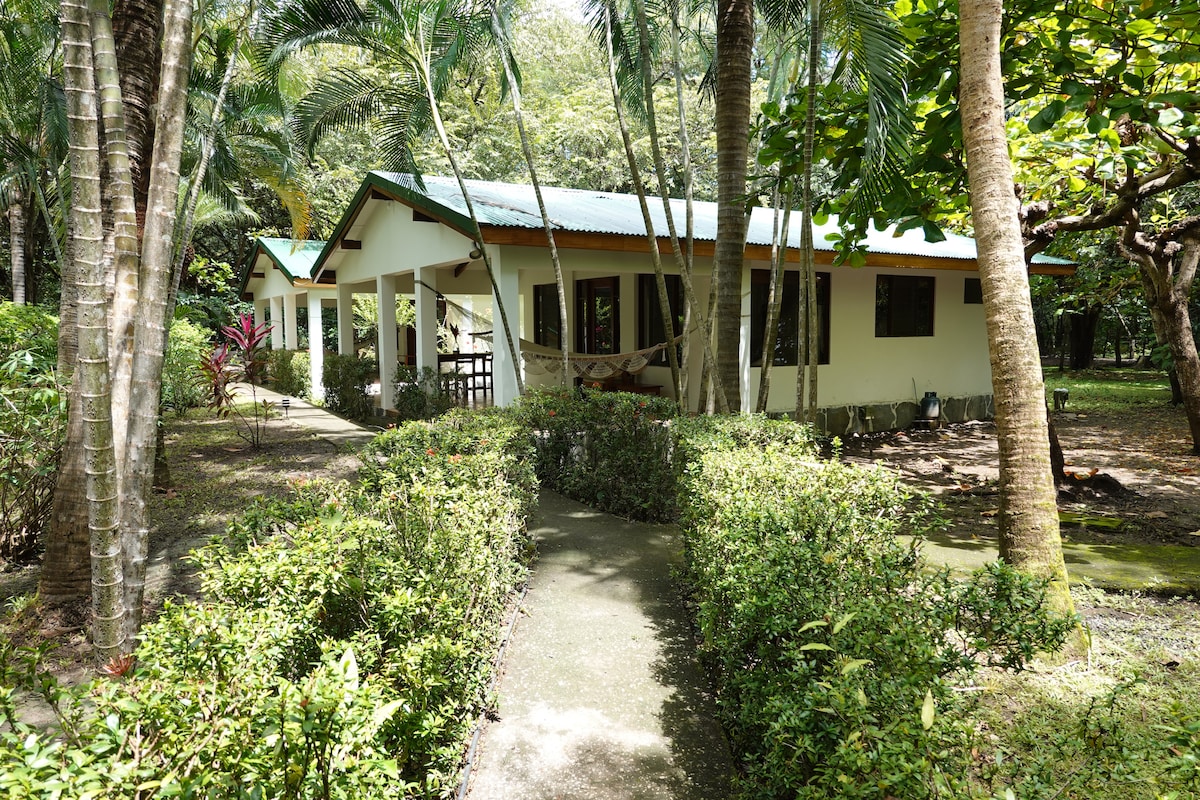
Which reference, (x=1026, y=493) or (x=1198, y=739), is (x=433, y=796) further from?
(x=1026, y=493)

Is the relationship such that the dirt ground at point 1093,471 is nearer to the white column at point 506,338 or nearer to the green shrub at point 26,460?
the white column at point 506,338

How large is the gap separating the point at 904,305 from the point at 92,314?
12588 millimetres

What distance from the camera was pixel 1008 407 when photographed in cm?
312

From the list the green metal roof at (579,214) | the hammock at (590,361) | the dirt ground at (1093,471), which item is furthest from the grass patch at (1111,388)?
the hammock at (590,361)

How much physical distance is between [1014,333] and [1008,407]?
0.31 metres

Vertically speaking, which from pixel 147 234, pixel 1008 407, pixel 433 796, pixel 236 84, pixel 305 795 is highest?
pixel 236 84

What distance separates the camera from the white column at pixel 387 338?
39.5ft

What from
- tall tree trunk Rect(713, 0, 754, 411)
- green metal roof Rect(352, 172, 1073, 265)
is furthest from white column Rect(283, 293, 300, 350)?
tall tree trunk Rect(713, 0, 754, 411)

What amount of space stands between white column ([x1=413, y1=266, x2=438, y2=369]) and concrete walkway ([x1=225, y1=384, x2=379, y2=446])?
142 cm

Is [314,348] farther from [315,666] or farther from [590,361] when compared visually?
[315,666]

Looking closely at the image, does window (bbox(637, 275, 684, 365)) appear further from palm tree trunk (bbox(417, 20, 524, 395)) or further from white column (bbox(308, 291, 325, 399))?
white column (bbox(308, 291, 325, 399))

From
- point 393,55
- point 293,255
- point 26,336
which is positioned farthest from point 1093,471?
point 293,255

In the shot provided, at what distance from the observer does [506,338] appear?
8734 millimetres

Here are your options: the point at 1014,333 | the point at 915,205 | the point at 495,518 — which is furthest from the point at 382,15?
the point at 1014,333
